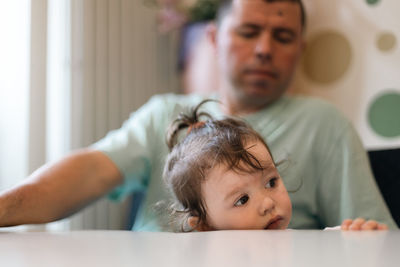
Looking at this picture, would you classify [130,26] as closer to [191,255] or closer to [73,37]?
[73,37]

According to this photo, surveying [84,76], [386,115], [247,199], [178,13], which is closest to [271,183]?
[247,199]

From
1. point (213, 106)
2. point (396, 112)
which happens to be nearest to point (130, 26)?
point (213, 106)

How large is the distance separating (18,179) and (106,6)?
2.38 feet

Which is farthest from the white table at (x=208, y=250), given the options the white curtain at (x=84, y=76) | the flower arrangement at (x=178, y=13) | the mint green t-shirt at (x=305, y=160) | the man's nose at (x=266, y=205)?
the flower arrangement at (x=178, y=13)

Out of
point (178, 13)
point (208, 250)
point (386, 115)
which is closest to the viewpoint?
point (208, 250)

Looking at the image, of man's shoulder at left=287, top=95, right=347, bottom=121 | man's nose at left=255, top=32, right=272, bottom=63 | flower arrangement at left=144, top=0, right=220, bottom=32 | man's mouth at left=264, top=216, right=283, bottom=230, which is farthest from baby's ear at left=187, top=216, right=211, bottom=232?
flower arrangement at left=144, top=0, right=220, bottom=32

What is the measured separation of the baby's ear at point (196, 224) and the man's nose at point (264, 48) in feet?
2.22

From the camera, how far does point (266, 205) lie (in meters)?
0.76

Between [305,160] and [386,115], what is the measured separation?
835mm

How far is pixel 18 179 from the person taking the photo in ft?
4.99

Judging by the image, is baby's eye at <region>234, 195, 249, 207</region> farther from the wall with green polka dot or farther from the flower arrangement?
the flower arrangement

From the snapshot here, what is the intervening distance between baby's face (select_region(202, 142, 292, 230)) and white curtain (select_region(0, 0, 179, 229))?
938 mm

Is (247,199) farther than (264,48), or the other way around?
(264,48)

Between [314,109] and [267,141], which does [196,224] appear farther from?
[314,109]
